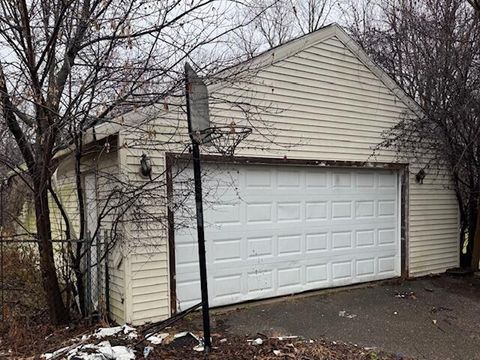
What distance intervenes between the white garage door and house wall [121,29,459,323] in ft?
1.11

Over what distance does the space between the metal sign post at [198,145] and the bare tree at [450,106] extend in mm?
4314

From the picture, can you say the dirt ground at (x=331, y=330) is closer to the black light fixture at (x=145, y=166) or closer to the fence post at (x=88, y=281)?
the fence post at (x=88, y=281)

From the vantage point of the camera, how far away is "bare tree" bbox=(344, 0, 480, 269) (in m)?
7.76

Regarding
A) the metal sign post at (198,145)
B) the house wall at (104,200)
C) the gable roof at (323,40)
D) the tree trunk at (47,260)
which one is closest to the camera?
the metal sign post at (198,145)

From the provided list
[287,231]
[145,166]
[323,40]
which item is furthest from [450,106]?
[145,166]

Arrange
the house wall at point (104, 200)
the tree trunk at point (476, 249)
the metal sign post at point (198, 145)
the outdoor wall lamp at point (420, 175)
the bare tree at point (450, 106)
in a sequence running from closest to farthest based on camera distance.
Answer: the metal sign post at point (198, 145) < the house wall at point (104, 200) < the bare tree at point (450, 106) < the outdoor wall lamp at point (420, 175) < the tree trunk at point (476, 249)

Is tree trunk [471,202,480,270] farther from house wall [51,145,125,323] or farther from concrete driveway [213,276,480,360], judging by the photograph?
house wall [51,145,125,323]

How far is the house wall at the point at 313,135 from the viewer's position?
558 cm

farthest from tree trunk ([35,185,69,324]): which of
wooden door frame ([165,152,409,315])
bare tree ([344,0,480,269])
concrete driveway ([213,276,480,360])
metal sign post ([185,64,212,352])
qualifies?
bare tree ([344,0,480,269])

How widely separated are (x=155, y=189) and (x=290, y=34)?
42.2 ft

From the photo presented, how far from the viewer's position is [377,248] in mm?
7840

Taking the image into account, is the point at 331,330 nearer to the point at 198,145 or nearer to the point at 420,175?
the point at 198,145

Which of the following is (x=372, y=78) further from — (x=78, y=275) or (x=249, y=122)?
(x=78, y=275)

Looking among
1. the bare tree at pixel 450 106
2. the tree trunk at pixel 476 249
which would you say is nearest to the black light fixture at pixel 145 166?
the bare tree at pixel 450 106
